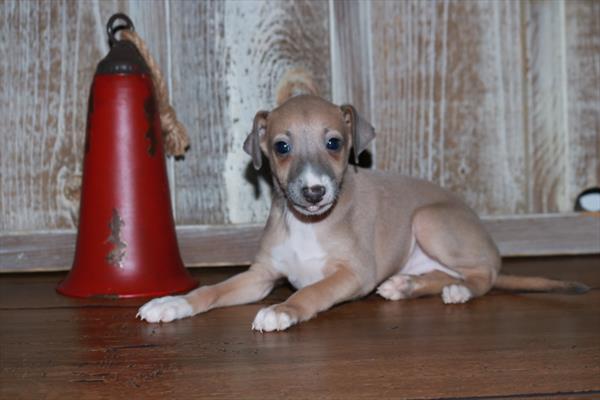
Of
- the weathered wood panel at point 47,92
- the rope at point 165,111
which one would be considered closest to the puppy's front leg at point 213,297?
the rope at point 165,111

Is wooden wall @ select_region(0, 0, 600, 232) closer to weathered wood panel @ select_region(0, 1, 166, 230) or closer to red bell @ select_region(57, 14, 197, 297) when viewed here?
weathered wood panel @ select_region(0, 1, 166, 230)

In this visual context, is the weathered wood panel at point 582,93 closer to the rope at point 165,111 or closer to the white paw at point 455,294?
the white paw at point 455,294

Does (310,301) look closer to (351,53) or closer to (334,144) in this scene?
(334,144)

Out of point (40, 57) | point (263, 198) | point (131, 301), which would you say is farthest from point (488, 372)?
point (40, 57)

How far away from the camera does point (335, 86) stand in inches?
149

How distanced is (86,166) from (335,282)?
111 centimetres

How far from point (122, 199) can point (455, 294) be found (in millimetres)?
1310

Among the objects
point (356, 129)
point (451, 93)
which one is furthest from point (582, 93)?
point (356, 129)

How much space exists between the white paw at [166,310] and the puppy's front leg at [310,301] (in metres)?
0.30

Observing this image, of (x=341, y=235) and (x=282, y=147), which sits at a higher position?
(x=282, y=147)

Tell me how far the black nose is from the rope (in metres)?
1.09

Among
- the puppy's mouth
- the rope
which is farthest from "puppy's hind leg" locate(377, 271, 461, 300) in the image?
the rope

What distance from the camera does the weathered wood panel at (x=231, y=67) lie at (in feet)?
12.3

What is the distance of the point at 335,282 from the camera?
2.79 metres
